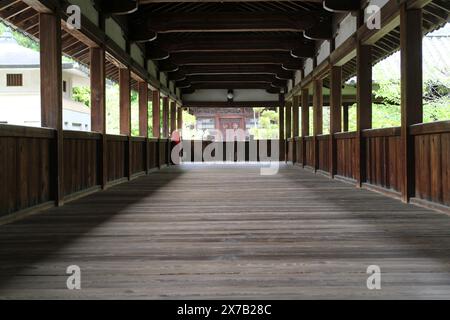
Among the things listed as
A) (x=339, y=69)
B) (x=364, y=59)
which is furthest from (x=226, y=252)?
(x=339, y=69)

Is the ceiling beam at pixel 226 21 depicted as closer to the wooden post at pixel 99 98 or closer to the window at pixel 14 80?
the wooden post at pixel 99 98

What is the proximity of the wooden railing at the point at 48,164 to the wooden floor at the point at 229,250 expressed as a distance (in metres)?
0.25

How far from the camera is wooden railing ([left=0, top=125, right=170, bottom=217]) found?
4.17 meters

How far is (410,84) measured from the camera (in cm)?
531

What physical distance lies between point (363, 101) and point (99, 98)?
398 centimetres

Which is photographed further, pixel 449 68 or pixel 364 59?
pixel 449 68

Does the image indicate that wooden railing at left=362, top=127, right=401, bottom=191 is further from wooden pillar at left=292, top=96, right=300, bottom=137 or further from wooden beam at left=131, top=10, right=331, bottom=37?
wooden pillar at left=292, top=96, right=300, bottom=137

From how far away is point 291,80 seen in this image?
15391mm

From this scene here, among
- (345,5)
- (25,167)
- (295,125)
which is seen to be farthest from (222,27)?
(295,125)

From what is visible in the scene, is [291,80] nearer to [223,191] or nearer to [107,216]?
[223,191]

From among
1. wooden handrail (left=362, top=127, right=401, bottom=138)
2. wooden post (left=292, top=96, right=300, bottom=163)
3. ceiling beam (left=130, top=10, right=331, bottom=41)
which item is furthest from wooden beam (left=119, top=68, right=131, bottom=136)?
wooden post (left=292, top=96, right=300, bottom=163)

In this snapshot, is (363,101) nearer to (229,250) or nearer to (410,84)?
(410,84)

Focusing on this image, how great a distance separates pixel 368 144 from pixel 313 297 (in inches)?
208

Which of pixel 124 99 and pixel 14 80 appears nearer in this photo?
pixel 124 99
